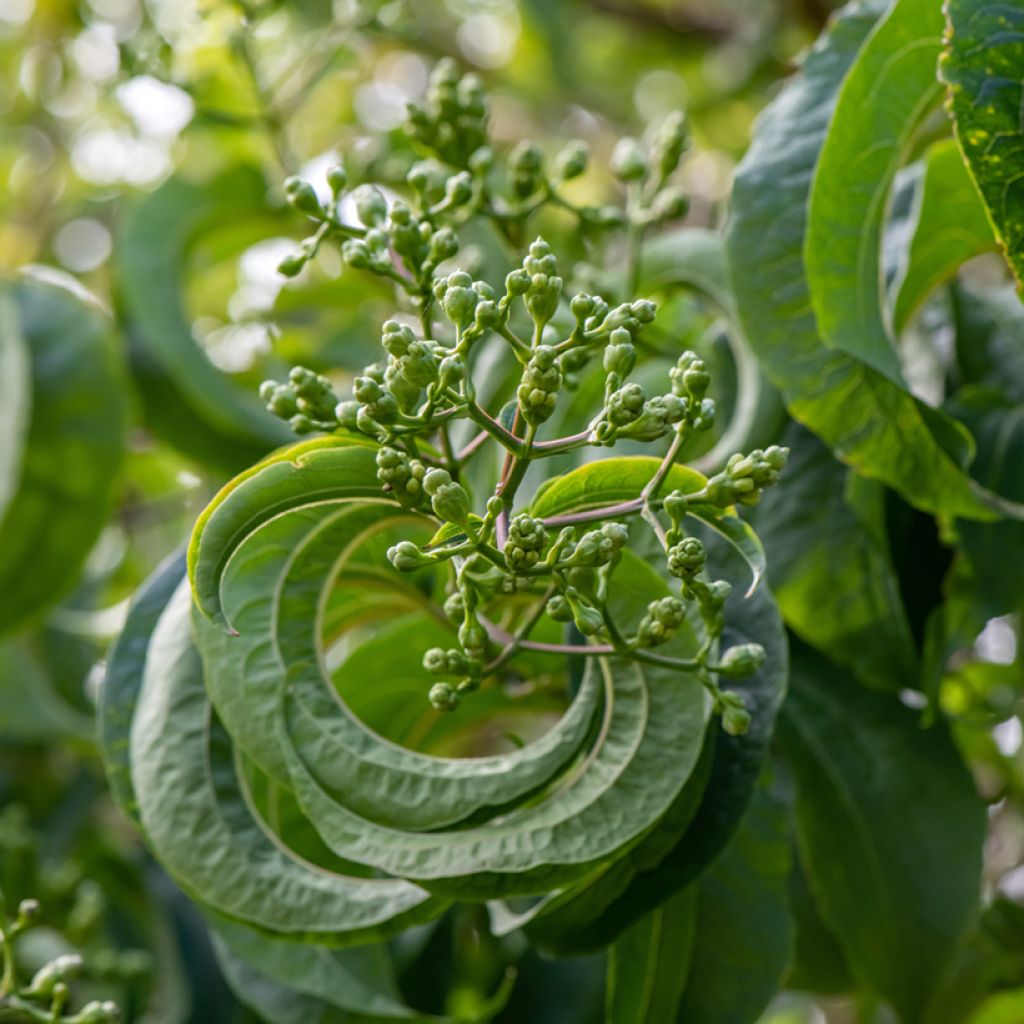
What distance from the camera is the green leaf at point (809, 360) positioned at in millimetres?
658

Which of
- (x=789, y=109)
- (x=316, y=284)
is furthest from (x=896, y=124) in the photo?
(x=316, y=284)

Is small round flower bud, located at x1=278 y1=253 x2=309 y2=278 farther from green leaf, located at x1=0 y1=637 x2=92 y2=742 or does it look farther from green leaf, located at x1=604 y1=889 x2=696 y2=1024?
green leaf, located at x1=0 y1=637 x2=92 y2=742

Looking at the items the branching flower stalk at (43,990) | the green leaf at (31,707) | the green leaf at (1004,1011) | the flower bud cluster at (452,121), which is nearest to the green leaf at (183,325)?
the green leaf at (31,707)

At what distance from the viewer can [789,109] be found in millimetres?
691

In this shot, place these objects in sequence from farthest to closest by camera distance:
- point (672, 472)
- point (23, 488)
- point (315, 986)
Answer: point (23, 488), point (315, 986), point (672, 472)

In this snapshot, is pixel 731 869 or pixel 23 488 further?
pixel 23 488

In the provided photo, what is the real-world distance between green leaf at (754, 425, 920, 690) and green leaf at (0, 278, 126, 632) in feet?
2.08

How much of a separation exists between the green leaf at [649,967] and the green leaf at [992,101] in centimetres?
35

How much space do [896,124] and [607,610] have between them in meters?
0.31

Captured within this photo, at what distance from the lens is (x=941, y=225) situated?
29.5 inches

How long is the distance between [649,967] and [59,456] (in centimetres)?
73

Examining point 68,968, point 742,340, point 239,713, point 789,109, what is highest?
point 789,109

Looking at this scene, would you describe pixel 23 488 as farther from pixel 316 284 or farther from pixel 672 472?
pixel 672 472

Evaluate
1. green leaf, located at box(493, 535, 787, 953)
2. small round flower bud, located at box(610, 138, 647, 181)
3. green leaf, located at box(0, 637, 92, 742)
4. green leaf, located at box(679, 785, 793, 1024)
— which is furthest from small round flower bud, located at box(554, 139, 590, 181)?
green leaf, located at box(0, 637, 92, 742)
